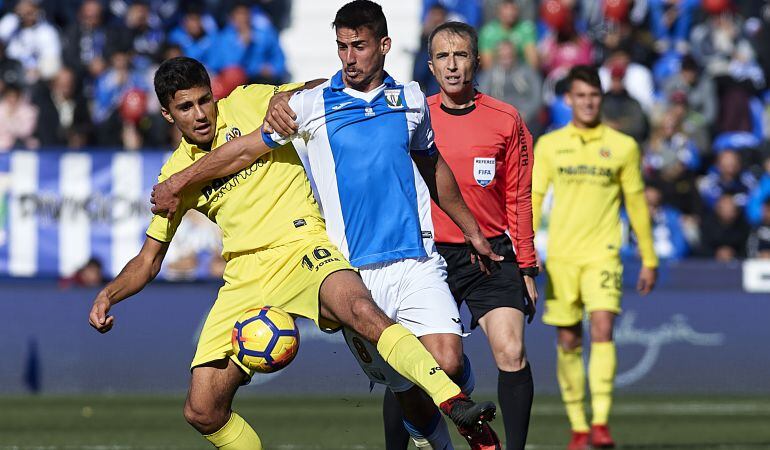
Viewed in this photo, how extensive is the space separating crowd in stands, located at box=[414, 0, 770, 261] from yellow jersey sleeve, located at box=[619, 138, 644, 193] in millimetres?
5040

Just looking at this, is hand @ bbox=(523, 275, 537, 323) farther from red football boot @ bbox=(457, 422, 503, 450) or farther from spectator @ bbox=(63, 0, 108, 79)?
spectator @ bbox=(63, 0, 108, 79)

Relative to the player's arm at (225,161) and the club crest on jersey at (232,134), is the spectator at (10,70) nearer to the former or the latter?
the club crest on jersey at (232,134)

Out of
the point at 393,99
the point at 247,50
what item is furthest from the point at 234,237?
the point at 247,50

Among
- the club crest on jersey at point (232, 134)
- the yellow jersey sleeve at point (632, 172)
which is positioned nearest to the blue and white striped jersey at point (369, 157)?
the club crest on jersey at point (232, 134)

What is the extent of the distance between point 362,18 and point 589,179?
425cm

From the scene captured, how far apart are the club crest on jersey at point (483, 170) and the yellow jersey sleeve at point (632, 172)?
2.76 metres

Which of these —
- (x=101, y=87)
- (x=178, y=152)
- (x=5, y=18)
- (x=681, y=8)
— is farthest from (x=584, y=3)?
(x=178, y=152)

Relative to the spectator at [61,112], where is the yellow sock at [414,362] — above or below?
below

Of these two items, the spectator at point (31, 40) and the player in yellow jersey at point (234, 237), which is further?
the spectator at point (31, 40)

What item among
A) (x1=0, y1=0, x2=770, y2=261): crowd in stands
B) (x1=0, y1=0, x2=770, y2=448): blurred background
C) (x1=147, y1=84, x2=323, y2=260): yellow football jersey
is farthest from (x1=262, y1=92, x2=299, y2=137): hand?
(x1=0, y1=0, x2=770, y2=261): crowd in stands

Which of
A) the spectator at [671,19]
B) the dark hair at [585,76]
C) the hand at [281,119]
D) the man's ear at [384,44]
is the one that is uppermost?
the spectator at [671,19]

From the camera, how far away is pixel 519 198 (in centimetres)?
902

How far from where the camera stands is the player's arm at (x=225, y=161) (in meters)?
7.76

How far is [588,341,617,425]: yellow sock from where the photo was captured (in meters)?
11.2
